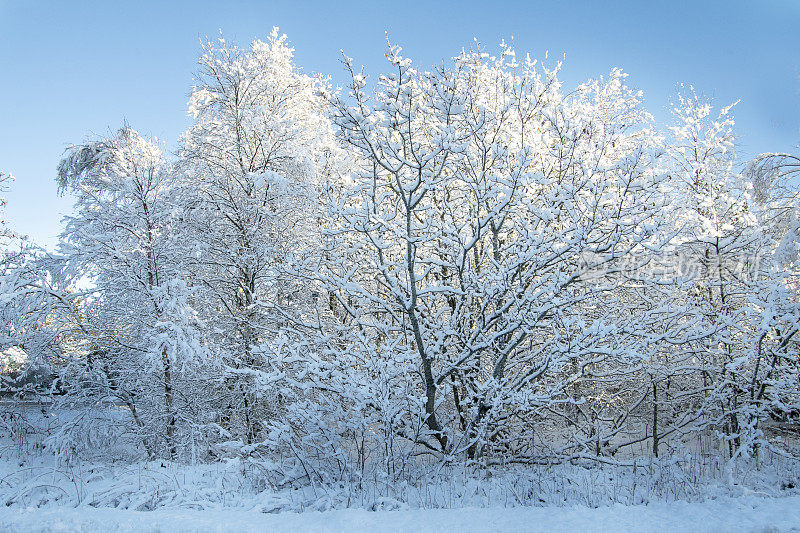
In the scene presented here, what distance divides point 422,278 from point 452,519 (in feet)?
12.1

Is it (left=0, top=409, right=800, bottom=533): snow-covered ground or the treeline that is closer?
(left=0, top=409, right=800, bottom=533): snow-covered ground

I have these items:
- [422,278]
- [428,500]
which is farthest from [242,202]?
[428,500]

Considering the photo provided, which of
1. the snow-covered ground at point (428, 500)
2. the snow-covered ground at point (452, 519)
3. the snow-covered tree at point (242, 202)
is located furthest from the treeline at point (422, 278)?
the snow-covered ground at point (452, 519)

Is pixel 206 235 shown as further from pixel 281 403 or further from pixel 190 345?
pixel 281 403

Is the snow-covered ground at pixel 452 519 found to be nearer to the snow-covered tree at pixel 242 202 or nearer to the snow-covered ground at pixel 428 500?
the snow-covered ground at pixel 428 500

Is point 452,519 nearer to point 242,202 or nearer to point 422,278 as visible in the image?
point 422,278

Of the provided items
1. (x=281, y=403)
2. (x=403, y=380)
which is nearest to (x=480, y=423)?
(x=403, y=380)

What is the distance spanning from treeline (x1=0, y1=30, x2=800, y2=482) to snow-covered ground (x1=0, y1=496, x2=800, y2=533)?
144 centimetres

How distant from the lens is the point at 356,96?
17.9ft

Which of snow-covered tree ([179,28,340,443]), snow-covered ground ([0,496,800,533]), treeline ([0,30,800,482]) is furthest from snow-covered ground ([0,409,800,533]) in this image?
snow-covered tree ([179,28,340,443])

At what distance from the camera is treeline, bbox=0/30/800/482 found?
581cm

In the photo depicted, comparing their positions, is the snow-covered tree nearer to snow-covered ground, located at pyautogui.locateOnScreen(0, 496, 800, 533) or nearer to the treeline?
the treeline

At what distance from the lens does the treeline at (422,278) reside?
229 inches

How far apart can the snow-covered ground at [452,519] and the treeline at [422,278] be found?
1.44 metres
